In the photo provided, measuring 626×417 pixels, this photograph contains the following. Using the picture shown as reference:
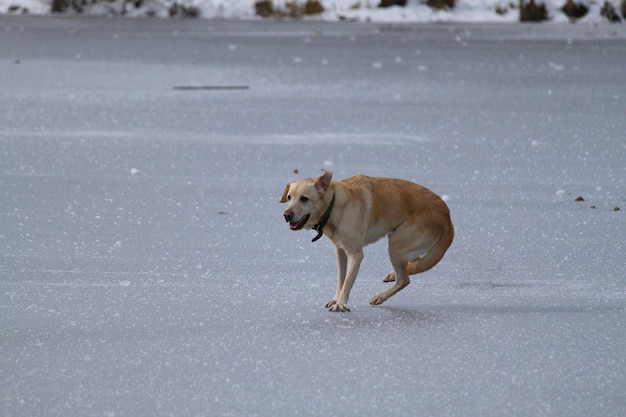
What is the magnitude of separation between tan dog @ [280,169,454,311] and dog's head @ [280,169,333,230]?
4 centimetres

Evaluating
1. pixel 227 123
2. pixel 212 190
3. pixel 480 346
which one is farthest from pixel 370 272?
pixel 227 123

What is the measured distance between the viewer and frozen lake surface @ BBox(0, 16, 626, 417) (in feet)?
14.4

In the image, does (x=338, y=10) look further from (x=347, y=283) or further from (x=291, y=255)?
(x=347, y=283)

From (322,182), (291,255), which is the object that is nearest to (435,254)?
(322,182)

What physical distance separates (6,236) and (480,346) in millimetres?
3101

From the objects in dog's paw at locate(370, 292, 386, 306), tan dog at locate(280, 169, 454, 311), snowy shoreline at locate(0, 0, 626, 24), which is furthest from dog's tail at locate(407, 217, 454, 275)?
snowy shoreline at locate(0, 0, 626, 24)

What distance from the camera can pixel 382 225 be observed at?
535 centimetres

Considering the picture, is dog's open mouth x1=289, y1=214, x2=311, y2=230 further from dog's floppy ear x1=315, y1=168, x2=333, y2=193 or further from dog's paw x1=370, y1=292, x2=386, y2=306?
dog's paw x1=370, y1=292, x2=386, y2=306

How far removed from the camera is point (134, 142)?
10.4 m

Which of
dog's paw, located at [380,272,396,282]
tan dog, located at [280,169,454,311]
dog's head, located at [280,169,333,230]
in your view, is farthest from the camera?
dog's paw, located at [380,272,396,282]

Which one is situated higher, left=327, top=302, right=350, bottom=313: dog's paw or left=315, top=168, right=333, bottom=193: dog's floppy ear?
left=315, top=168, right=333, bottom=193: dog's floppy ear

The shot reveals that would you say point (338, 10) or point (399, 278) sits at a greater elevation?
point (399, 278)

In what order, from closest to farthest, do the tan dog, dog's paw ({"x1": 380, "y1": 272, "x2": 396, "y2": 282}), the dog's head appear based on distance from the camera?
1. the dog's head
2. the tan dog
3. dog's paw ({"x1": 380, "y1": 272, "x2": 396, "y2": 282})

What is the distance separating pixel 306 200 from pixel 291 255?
57.5 inches
